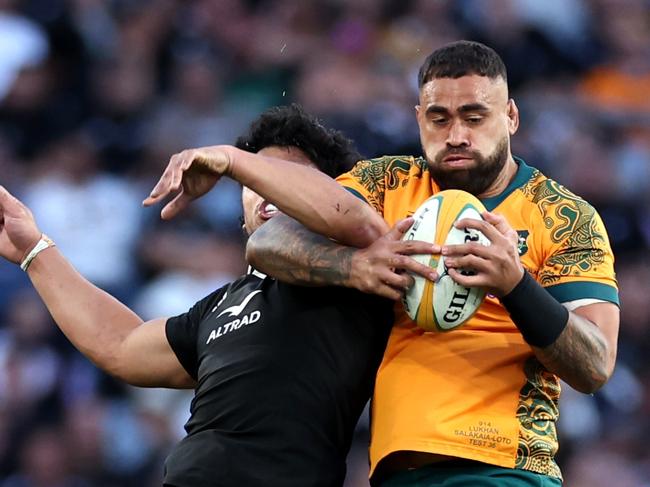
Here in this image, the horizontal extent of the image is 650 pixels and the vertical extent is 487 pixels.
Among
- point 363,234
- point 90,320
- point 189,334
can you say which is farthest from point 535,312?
point 90,320

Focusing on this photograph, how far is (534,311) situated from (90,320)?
179cm

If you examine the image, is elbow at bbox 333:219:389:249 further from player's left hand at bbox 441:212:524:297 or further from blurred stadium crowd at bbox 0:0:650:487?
blurred stadium crowd at bbox 0:0:650:487

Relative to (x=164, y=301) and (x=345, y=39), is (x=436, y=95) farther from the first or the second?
(x=345, y=39)

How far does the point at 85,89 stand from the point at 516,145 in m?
2.59

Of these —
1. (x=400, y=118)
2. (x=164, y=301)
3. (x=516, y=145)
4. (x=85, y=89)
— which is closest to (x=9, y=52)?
(x=85, y=89)

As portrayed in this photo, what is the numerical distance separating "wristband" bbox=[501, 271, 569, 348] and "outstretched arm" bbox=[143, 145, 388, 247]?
468mm

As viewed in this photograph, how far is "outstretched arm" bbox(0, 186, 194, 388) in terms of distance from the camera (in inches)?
172

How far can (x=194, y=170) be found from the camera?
132 inches

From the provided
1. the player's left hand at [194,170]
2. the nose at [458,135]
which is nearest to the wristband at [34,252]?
the player's left hand at [194,170]

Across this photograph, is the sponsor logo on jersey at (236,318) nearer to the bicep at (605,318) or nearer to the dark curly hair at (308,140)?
the dark curly hair at (308,140)

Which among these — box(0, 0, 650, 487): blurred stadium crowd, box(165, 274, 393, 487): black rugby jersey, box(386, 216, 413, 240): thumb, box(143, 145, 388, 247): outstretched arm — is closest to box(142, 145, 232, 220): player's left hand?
box(143, 145, 388, 247): outstretched arm

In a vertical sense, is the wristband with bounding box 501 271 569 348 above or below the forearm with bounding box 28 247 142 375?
above

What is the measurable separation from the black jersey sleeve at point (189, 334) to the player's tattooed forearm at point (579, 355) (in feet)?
4.28

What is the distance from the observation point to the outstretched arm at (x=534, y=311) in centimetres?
323
